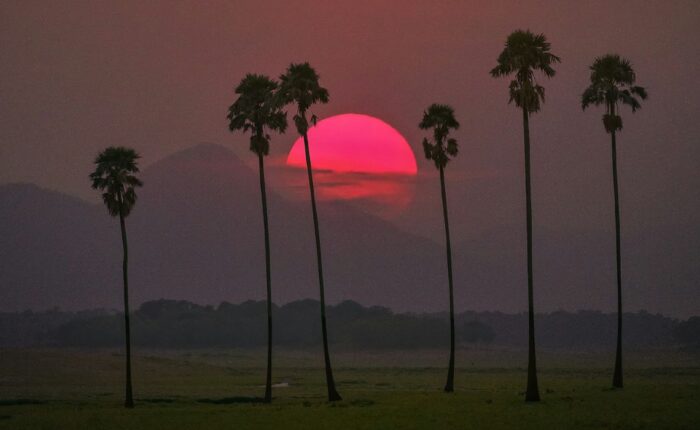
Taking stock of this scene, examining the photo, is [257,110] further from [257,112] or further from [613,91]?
[613,91]

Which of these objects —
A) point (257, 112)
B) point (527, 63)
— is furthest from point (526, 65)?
point (257, 112)

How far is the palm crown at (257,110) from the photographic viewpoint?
275ft

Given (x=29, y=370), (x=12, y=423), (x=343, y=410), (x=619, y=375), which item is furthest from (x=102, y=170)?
(x=29, y=370)

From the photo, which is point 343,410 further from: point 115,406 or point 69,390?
point 69,390

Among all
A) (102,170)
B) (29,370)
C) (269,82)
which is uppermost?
(269,82)

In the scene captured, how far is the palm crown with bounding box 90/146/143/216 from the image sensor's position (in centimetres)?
8456

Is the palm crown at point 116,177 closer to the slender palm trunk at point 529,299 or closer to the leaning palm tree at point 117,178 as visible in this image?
the leaning palm tree at point 117,178

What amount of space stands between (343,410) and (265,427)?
34.9 ft

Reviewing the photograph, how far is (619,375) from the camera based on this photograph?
80.1 m

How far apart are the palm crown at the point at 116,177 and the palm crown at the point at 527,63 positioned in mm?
31631

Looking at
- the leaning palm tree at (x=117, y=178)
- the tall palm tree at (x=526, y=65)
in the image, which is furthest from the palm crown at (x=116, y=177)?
the tall palm tree at (x=526, y=65)

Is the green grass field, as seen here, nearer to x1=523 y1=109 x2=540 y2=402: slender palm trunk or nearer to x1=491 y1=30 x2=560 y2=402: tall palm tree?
x1=523 y1=109 x2=540 y2=402: slender palm trunk

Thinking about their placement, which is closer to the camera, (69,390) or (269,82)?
(269,82)

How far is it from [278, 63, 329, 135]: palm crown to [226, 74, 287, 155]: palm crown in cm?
139
